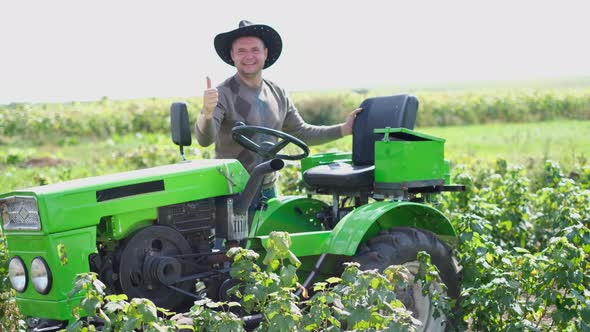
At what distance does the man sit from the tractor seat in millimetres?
376

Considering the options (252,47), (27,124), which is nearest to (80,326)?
(252,47)

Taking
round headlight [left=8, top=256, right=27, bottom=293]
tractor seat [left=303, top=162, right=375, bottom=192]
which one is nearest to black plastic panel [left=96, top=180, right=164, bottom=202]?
round headlight [left=8, top=256, right=27, bottom=293]

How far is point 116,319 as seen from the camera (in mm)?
3641

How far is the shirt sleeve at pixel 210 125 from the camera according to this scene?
5348 mm

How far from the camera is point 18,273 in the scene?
15.2ft

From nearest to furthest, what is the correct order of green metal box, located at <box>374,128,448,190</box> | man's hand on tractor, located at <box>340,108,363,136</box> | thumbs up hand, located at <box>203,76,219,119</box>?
thumbs up hand, located at <box>203,76,219,119</box> < green metal box, located at <box>374,128,448,190</box> < man's hand on tractor, located at <box>340,108,363,136</box>

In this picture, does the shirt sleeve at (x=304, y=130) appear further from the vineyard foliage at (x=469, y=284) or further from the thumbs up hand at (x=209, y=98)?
the thumbs up hand at (x=209, y=98)

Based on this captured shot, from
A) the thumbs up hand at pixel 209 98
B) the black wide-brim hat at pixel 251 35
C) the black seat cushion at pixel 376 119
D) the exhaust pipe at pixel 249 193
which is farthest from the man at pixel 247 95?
the exhaust pipe at pixel 249 193

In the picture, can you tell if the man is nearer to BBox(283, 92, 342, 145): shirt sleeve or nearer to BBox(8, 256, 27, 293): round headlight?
BBox(283, 92, 342, 145): shirt sleeve

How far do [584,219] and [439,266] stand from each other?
1909 millimetres

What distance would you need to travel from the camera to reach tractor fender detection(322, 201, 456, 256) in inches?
191

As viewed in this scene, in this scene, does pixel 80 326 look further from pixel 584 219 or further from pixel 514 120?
pixel 514 120

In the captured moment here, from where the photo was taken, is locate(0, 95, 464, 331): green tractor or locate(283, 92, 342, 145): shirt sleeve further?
locate(283, 92, 342, 145): shirt sleeve

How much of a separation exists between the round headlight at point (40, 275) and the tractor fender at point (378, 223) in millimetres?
1528
